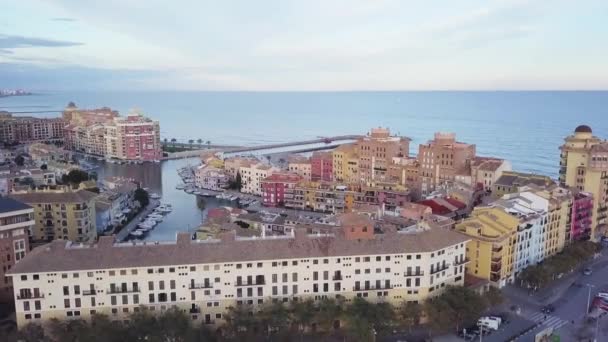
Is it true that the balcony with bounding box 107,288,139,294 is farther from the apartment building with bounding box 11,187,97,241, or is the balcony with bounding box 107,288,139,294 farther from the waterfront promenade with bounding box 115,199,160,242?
the waterfront promenade with bounding box 115,199,160,242

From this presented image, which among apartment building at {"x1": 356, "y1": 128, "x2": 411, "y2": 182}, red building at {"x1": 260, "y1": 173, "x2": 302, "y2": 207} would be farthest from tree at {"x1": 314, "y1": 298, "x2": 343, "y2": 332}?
apartment building at {"x1": 356, "y1": 128, "x2": 411, "y2": 182}

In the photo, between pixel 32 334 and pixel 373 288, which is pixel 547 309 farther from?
pixel 32 334

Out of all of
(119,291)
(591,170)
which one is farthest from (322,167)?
(119,291)

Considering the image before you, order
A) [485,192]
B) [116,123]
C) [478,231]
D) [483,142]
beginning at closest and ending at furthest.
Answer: [478,231], [485,192], [116,123], [483,142]

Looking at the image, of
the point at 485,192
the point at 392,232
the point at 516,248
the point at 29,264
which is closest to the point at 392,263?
the point at 392,232

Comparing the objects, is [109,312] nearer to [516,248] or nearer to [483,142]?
[516,248]

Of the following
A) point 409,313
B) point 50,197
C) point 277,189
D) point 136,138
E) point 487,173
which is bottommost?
point 409,313
